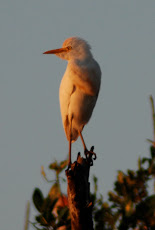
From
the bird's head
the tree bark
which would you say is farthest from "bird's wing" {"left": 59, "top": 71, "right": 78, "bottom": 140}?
the tree bark

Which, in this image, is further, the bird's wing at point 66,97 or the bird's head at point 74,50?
the bird's head at point 74,50

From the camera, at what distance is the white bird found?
6.37 meters

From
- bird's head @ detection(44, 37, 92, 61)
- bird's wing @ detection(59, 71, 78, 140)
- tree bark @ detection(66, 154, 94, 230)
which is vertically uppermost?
bird's head @ detection(44, 37, 92, 61)

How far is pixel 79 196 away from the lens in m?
4.43

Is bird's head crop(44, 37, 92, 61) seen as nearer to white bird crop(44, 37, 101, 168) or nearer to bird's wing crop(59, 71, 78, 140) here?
white bird crop(44, 37, 101, 168)

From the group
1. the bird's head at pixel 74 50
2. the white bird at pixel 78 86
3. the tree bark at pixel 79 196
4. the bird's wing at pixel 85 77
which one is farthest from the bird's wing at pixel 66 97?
the tree bark at pixel 79 196

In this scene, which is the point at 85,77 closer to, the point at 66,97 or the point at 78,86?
the point at 78,86

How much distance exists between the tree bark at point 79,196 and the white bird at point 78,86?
4.93 feet

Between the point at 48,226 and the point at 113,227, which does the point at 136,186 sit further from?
the point at 48,226

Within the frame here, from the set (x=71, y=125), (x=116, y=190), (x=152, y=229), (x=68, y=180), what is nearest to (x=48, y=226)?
(x=116, y=190)

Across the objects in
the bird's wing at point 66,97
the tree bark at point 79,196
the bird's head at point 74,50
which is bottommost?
the tree bark at point 79,196

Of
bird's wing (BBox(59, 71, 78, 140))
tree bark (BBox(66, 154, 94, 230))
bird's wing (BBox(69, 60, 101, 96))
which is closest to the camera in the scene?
tree bark (BBox(66, 154, 94, 230))

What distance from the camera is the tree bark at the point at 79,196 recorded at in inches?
169

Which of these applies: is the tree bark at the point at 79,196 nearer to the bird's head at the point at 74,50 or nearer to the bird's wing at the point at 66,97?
the bird's wing at the point at 66,97
